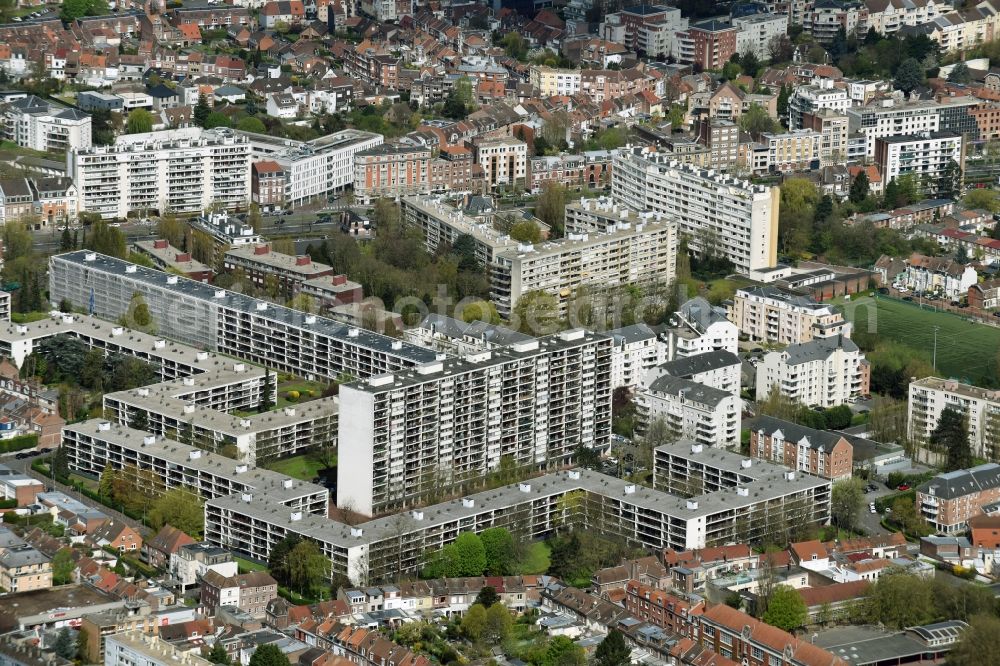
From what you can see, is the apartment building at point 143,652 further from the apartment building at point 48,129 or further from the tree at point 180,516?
the apartment building at point 48,129

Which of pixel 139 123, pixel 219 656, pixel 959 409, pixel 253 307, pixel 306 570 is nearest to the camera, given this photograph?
pixel 219 656

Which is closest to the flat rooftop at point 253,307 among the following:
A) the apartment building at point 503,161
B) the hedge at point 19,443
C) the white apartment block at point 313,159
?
the hedge at point 19,443

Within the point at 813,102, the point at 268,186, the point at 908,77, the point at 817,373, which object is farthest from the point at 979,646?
the point at 908,77

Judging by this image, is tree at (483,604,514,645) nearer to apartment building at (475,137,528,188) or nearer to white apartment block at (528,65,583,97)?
apartment building at (475,137,528,188)

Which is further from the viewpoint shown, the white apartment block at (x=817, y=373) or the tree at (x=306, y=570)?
the white apartment block at (x=817, y=373)

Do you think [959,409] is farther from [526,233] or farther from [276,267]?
[276,267]

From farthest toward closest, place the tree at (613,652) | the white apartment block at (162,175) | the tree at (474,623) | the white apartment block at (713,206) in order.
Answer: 1. the white apartment block at (162,175)
2. the white apartment block at (713,206)
3. the tree at (474,623)
4. the tree at (613,652)

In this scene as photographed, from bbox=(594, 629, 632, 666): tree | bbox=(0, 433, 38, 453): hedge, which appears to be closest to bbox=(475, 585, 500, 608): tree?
A: bbox=(594, 629, 632, 666): tree

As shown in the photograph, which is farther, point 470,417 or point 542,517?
point 470,417
